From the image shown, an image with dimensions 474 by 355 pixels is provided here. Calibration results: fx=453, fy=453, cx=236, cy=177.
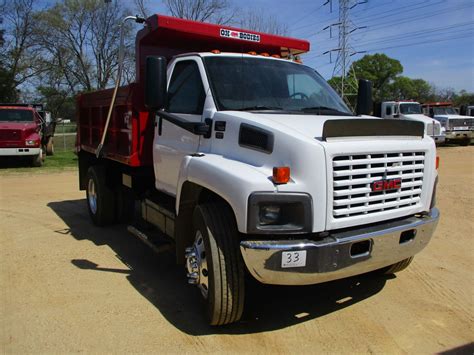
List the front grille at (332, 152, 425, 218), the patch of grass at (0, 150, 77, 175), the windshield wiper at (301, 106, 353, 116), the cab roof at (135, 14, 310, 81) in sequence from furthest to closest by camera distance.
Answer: the patch of grass at (0, 150, 77, 175), the cab roof at (135, 14, 310, 81), the windshield wiper at (301, 106, 353, 116), the front grille at (332, 152, 425, 218)

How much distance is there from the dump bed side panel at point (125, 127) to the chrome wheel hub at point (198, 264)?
1.93 m

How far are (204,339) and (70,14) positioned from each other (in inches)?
1549

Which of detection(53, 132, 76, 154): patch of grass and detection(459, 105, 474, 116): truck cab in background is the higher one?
detection(459, 105, 474, 116): truck cab in background

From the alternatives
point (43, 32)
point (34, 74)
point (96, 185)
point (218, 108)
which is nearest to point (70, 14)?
point (43, 32)

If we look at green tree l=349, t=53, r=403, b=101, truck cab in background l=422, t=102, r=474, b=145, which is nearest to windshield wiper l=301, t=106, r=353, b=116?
truck cab in background l=422, t=102, r=474, b=145

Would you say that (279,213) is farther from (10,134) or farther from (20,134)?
(10,134)

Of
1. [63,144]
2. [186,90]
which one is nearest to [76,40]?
[63,144]

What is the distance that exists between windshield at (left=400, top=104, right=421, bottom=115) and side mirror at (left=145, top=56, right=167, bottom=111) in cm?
2175

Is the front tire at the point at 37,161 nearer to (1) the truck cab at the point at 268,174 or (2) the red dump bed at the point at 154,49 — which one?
(2) the red dump bed at the point at 154,49

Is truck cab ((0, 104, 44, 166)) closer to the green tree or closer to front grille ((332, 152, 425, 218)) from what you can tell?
front grille ((332, 152, 425, 218))

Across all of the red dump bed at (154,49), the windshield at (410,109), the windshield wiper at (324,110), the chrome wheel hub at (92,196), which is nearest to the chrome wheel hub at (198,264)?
the windshield wiper at (324,110)

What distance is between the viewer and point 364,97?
559cm

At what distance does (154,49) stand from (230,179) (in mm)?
3096

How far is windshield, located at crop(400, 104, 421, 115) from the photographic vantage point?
23.9m
